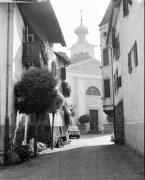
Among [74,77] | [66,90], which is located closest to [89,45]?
[74,77]

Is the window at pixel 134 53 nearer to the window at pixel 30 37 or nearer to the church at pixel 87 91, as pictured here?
the window at pixel 30 37

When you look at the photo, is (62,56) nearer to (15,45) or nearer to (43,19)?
(43,19)

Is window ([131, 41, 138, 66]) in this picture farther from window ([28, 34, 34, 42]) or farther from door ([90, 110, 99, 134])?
door ([90, 110, 99, 134])

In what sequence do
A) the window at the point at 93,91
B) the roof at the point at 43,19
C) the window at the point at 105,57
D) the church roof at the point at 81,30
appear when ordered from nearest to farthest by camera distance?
the roof at the point at 43,19 → the window at the point at 105,57 → the window at the point at 93,91 → the church roof at the point at 81,30

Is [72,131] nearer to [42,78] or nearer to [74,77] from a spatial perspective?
[74,77]

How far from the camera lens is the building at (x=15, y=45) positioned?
16.3m

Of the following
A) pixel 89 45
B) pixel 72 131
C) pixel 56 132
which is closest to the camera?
pixel 56 132

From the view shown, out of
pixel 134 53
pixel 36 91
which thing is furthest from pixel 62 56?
pixel 134 53

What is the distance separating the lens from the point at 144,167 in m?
12.0

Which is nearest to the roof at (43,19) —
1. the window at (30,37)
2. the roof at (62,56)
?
the window at (30,37)

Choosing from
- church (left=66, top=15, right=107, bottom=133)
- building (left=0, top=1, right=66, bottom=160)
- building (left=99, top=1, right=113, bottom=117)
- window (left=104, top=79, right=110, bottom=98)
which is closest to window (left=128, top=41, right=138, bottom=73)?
building (left=0, top=1, right=66, bottom=160)

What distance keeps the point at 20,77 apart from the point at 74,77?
37.0m

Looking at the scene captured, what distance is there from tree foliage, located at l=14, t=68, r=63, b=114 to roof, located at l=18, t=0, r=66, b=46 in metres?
3.76

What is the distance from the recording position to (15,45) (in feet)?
56.3
